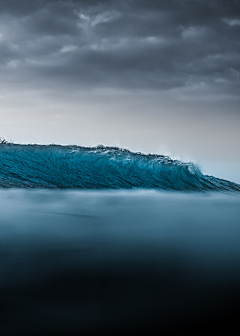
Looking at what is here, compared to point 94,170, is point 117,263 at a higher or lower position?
lower

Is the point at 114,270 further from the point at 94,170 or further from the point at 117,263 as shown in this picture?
the point at 94,170

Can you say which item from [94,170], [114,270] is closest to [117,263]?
[114,270]

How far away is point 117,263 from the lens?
2816mm

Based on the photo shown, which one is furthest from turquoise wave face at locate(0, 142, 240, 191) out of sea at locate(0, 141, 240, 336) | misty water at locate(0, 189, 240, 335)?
misty water at locate(0, 189, 240, 335)

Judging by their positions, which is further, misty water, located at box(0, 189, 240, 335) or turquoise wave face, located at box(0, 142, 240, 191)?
turquoise wave face, located at box(0, 142, 240, 191)

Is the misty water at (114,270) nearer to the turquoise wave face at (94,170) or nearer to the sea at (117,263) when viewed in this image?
the sea at (117,263)

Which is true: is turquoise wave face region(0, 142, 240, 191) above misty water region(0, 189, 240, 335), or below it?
above

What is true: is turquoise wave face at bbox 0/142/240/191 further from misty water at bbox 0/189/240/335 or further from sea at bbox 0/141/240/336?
misty water at bbox 0/189/240/335

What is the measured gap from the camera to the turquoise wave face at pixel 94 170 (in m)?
8.89

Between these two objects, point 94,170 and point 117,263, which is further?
point 94,170

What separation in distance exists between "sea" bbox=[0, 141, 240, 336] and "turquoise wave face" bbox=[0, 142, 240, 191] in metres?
1.07

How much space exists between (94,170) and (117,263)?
286 inches

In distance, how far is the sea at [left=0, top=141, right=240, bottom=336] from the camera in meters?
1.82

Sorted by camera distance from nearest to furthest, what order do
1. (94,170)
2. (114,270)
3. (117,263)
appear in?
1. (114,270)
2. (117,263)
3. (94,170)
